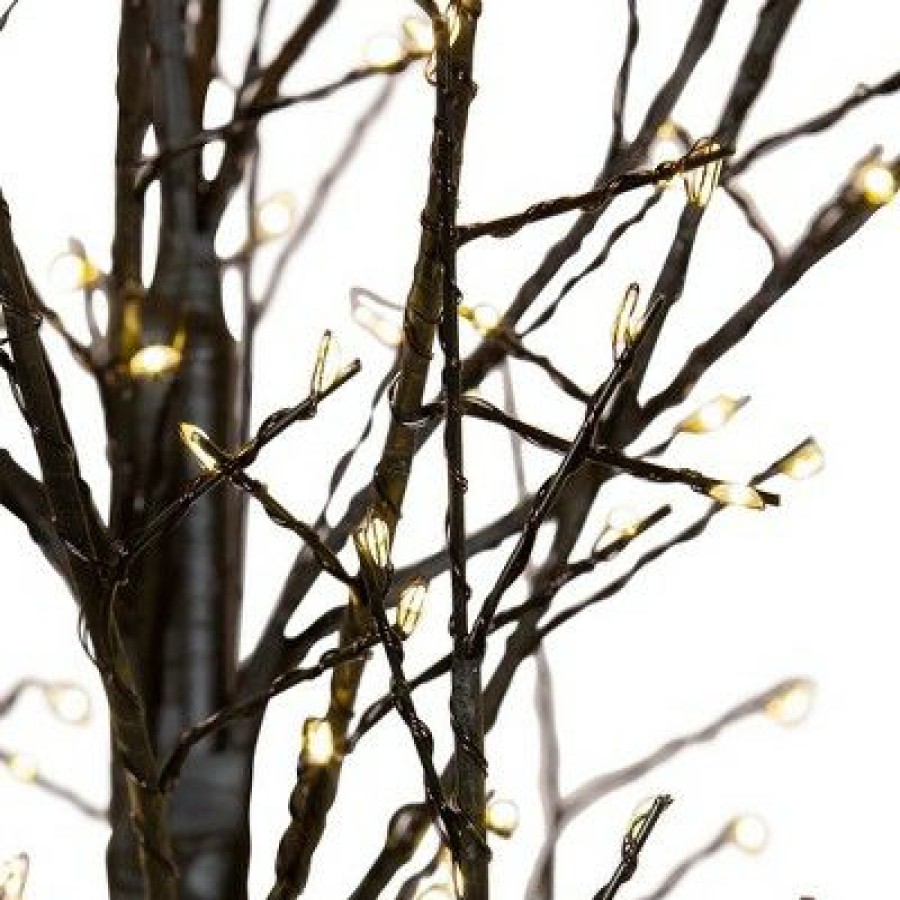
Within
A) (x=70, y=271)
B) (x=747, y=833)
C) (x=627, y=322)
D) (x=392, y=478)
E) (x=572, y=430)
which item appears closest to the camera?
(x=627, y=322)

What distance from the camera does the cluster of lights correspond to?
657 millimetres

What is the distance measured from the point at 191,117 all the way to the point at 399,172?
36cm

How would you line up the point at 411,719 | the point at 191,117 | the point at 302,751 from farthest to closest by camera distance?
the point at 191,117, the point at 302,751, the point at 411,719

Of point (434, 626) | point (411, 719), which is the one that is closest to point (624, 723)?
point (434, 626)

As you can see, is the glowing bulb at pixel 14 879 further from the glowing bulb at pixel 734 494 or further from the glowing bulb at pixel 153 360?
the glowing bulb at pixel 734 494

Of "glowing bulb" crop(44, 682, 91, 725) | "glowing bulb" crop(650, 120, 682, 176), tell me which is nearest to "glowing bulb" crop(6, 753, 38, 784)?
"glowing bulb" crop(44, 682, 91, 725)

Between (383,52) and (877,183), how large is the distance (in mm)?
241

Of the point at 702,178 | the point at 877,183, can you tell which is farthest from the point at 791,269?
the point at 702,178

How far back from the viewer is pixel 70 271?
747 mm

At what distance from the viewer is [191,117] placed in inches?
30.2

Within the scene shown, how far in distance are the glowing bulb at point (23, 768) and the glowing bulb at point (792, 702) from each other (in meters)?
0.38

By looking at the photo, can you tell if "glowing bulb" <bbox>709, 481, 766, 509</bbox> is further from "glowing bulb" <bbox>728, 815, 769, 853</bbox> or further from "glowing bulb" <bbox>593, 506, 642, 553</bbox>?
"glowing bulb" <bbox>728, 815, 769, 853</bbox>

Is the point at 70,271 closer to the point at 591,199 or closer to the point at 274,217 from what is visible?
the point at 274,217

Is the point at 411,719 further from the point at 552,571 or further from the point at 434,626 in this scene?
the point at 434,626
